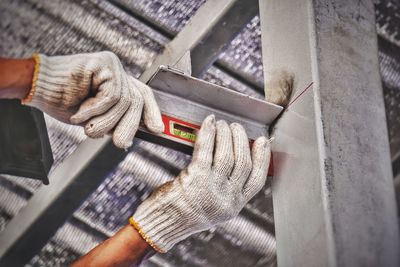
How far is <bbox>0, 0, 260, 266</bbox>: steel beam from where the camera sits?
169cm

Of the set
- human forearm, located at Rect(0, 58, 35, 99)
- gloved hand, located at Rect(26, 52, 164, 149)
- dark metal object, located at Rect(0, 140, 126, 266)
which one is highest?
gloved hand, located at Rect(26, 52, 164, 149)

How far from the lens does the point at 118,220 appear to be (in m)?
2.31

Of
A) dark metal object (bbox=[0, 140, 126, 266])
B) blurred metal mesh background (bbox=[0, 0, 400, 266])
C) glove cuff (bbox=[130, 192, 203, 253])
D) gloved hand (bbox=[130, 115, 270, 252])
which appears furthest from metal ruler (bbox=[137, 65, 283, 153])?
blurred metal mesh background (bbox=[0, 0, 400, 266])

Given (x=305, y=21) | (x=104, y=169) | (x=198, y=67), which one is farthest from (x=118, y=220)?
(x=305, y=21)

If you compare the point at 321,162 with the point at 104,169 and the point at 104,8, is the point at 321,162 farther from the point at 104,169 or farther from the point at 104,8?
the point at 104,8

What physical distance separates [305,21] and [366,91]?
0.26 meters

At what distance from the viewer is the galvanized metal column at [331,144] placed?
3.78 feet

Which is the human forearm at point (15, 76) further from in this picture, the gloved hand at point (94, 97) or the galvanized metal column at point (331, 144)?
the galvanized metal column at point (331, 144)

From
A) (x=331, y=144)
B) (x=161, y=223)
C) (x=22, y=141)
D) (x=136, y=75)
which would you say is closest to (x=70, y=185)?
(x=22, y=141)

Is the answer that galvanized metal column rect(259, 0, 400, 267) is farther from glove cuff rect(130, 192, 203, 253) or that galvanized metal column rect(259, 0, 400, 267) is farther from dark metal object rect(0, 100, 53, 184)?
dark metal object rect(0, 100, 53, 184)

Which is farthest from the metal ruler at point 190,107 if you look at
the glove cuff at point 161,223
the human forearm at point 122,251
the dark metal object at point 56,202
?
the dark metal object at point 56,202

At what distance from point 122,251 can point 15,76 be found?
22.2 inches

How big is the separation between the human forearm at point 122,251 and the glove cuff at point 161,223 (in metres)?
0.03

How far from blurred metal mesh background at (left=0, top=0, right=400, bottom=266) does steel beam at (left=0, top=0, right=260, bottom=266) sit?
20 centimetres
